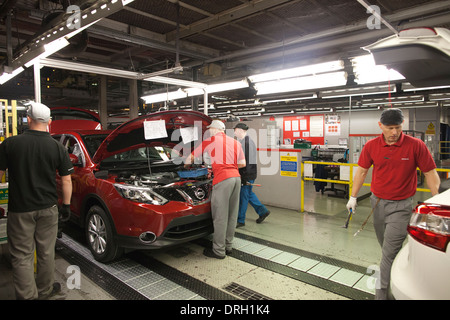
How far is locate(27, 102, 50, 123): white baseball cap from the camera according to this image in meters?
2.50

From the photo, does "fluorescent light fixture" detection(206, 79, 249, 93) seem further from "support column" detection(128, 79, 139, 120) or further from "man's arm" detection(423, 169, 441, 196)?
"man's arm" detection(423, 169, 441, 196)

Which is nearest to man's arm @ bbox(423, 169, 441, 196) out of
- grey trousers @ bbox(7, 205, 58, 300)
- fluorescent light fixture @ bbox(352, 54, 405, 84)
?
fluorescent light fixture @ bbox(352, 54, 405, 84)

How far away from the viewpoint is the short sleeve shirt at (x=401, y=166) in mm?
2439

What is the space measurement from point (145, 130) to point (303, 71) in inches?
107

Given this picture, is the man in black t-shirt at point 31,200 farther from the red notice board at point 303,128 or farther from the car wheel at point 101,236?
the red notice board at point 303,128

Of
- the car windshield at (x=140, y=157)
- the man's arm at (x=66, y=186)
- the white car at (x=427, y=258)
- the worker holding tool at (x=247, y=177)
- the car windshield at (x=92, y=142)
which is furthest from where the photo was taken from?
the worker holding tool at (x=247, y=177)

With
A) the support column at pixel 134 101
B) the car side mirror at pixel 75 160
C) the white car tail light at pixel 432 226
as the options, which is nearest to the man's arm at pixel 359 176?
the white car tail light at pixel 432 226

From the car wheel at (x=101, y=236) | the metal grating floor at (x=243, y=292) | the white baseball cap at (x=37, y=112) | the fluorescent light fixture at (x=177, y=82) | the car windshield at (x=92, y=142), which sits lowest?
the metal grating floor at (x=243, y=292)

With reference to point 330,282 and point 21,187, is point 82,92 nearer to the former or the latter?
point 21,187

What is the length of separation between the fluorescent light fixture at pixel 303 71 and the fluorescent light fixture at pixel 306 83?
0.87 ft

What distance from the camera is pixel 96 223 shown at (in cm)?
360
